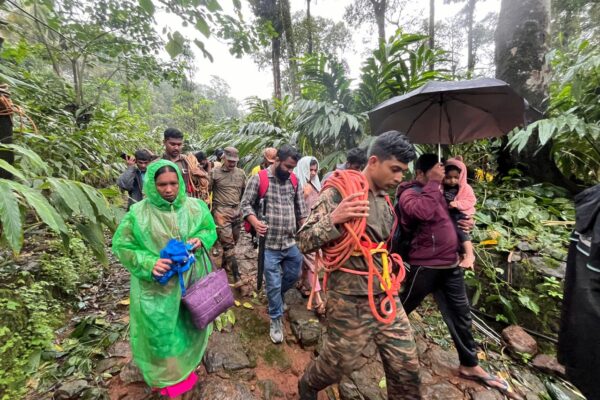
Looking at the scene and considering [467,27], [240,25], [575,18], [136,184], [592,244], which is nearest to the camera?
[592,244]

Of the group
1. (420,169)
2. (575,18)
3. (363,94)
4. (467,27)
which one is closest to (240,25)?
(420,169)

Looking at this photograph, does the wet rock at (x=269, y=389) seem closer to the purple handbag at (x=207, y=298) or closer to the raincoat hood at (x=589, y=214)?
the purple handbag at (x=207, y=298)

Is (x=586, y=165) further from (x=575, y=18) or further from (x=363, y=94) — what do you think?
(x=575, y=18)

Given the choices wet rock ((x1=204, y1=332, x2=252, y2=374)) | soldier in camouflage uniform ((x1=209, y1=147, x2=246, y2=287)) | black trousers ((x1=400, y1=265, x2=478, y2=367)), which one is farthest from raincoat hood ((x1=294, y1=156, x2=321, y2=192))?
wet rock ((x1=204, y1=332, x2=252, y2=374))

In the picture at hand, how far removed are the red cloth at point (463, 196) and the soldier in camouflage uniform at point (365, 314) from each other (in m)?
0.96

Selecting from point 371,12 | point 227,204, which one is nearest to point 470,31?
point 371,12

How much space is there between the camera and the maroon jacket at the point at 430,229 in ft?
6.79

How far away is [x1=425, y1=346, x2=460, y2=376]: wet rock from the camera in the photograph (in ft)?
7.96

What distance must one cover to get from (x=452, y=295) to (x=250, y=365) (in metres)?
1.90

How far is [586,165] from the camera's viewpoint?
3.89 meters

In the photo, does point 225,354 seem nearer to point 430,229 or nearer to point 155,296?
point 155,296

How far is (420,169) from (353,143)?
2753mm

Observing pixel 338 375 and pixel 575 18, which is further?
pixel 575 18

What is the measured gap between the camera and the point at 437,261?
7.06ft
